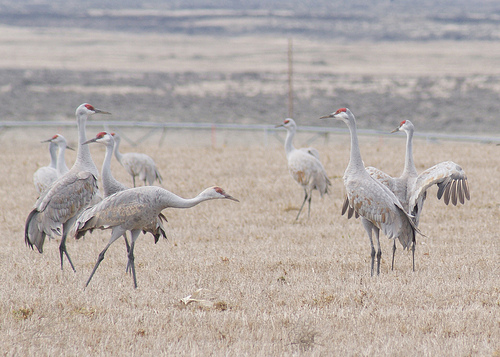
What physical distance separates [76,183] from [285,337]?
407cm

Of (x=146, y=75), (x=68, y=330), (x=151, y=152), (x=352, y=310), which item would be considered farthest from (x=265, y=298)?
(x=146, y=75)

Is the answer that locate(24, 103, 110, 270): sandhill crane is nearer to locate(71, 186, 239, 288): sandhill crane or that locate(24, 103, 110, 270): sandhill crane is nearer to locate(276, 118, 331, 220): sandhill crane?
locate(71, 186, 239, 288): sandhill crane

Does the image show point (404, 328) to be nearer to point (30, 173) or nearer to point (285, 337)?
point (285, 337)

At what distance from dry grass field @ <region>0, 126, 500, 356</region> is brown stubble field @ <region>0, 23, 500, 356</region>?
0.07ft

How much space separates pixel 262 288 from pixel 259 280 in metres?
0.43

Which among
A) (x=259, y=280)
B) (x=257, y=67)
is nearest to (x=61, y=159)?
(x=259, y=280)

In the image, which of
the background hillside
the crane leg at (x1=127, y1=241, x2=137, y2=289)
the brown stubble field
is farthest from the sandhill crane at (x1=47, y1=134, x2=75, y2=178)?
the background hillside

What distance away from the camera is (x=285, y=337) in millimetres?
6191

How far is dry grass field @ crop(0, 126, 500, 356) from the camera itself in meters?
6.11

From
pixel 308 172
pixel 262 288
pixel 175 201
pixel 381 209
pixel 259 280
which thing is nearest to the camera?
pixel 175 201

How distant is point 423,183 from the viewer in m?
8.85

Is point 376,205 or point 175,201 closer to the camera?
point 175,201

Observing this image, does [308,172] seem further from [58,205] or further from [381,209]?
[58,205]

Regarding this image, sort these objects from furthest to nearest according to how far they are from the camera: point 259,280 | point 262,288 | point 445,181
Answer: point 445,181
point 259,280
point 262,288
